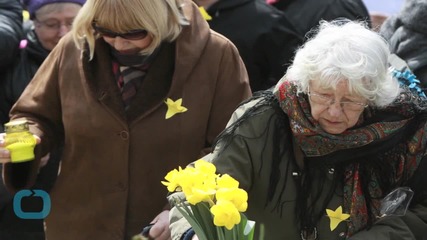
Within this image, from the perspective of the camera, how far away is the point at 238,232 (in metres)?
2.99

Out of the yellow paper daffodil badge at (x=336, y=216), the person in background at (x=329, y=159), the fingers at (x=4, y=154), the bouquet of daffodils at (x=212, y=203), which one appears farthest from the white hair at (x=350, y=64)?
the fingers at (x=4, y=154)

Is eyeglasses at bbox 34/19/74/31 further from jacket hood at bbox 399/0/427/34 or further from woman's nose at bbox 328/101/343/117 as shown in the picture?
woman's nose at bbox 328/101/343/117

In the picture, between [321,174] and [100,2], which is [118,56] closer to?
[100,2]

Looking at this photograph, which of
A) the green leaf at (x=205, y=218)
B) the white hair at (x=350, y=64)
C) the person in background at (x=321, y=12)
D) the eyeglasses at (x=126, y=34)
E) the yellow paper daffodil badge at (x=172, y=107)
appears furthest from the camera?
the person in background at (x=321, y=12)

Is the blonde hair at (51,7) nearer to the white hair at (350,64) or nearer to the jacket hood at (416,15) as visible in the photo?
the jacket hood at (416,15)

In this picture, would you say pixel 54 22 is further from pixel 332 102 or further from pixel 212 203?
pixel 212 203

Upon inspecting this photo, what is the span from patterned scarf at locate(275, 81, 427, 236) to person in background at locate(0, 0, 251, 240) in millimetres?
594

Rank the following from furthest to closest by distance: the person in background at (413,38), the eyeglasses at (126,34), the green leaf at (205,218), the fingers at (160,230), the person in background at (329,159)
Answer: the person in background at (413,38) → the eyeglasses at (126,34) → the fingers at (160,230) → the person in background at (329,159) → the green leaf at (205,218)

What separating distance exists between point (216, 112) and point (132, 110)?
1.10ft

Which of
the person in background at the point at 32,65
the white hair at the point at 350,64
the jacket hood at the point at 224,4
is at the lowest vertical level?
the person in background at the point at 32,65

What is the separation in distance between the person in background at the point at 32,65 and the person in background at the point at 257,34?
2.26ft

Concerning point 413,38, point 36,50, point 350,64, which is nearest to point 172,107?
point 350,64

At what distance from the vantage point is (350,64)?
130 inches

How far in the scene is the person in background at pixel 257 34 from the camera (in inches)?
190
